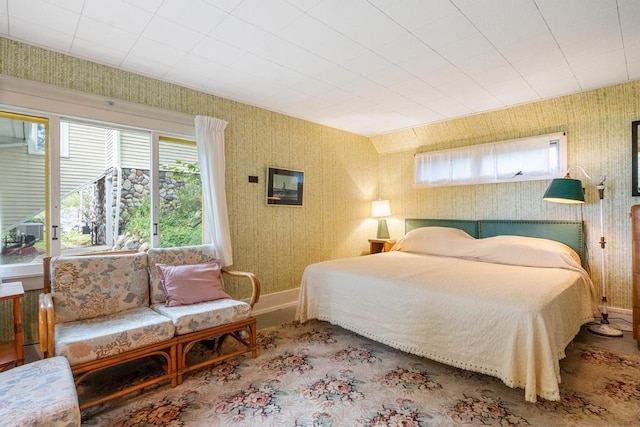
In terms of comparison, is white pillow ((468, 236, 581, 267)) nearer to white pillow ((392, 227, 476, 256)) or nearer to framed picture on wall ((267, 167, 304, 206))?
white pillow ((392, 227, 476, 256))

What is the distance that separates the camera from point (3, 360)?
1873 millimetres

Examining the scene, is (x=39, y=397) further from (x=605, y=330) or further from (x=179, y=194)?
(x=605, y=330)

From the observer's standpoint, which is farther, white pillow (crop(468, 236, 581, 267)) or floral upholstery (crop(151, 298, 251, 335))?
white pillow (crop(468, 236, 581, 267))

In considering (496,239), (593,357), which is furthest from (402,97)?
(593,357)

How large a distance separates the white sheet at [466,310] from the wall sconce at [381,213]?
1.80 meters

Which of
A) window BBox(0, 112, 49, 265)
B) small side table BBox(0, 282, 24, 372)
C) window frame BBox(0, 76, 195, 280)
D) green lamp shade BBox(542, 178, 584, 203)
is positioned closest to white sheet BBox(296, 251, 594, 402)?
green lamp shade BBox(542, 178, 584, 203)

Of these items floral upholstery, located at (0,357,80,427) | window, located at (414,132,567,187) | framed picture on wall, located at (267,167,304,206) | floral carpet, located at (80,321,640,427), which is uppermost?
window, located at (414,132,567,187)

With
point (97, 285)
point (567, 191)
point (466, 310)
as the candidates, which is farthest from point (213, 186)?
point (567, 191)

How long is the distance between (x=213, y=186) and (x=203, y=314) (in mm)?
1420

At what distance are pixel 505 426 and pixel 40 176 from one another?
3.84 m

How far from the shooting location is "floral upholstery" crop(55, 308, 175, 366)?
1.88m

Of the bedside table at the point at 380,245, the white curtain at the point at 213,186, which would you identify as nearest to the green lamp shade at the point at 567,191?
the bedside table at the point at 380,245

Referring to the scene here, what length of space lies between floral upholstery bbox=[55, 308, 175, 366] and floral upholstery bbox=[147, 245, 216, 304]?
0.32m

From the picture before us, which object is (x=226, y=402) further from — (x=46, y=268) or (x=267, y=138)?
(x=267, y=138)
